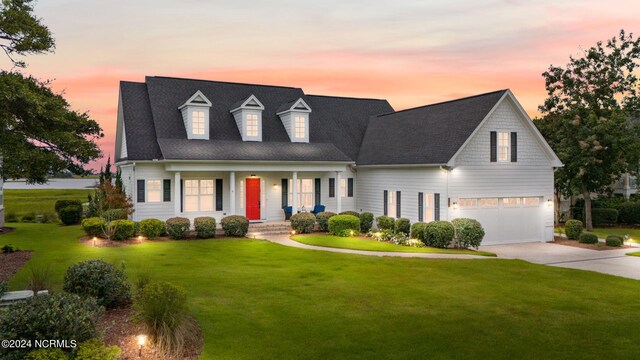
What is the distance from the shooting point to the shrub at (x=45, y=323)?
25.0 ft

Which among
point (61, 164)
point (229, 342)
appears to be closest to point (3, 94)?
point (61, 164)

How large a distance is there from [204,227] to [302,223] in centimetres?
548

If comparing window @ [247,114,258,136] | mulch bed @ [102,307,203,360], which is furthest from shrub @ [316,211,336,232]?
mulch bed @ [102,307,203,360]

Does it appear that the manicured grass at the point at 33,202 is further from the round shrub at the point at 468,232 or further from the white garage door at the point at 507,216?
the white garage door at the point at 507,216

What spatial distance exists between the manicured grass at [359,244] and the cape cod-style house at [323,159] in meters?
2.71

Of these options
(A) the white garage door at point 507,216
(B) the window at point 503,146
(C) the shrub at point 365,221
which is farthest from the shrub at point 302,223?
(B) the window at point 503,146

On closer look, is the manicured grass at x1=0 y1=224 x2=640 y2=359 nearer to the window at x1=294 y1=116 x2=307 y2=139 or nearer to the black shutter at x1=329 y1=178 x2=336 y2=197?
the black shutter at x1=329 y1=178 x2=336 y2=197

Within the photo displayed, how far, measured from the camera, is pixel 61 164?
16562 mm

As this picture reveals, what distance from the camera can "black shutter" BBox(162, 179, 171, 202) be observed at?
26.4m

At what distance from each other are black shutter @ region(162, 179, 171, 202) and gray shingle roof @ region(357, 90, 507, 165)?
40.1ft

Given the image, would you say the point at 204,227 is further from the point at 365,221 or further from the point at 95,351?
the point at 95,351

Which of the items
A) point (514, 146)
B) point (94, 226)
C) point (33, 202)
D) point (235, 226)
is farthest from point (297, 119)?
point (33, 202)

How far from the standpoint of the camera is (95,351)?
25.2 ft

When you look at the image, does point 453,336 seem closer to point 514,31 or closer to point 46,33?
point 46,33
